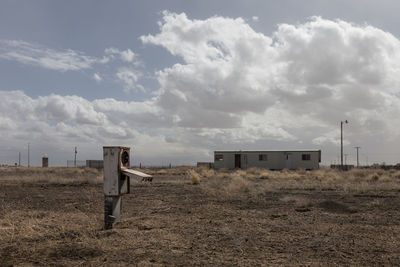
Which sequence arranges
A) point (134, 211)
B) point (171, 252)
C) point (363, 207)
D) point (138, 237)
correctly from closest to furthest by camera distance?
point (171, 252) < point (138, 237) < point (134, 211) < point (363, 207)

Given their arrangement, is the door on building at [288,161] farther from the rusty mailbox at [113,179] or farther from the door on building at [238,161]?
the rusty mailbox at [113,179]

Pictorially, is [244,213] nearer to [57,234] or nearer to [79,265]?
[57,234]

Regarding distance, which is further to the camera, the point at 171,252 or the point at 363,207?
the point at 363,207

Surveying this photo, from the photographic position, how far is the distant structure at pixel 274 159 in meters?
52.0

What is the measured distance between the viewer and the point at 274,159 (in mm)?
52375

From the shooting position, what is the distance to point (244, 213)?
31.8 feet

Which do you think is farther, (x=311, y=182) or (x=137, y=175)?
(x=311, y=182)

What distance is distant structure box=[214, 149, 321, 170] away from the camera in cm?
5200

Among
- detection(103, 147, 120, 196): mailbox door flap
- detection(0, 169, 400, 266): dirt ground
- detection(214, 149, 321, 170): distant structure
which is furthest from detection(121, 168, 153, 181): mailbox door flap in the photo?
detection(214, 149, 321, 170): distant structure

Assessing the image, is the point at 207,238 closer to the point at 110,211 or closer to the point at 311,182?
the point at 110,211

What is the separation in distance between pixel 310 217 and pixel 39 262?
20.4ft

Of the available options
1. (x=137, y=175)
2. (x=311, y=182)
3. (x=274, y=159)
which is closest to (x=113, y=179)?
(x=137, y=175)

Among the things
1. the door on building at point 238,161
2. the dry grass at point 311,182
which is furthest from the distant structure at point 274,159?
the dry grass at point 311,182

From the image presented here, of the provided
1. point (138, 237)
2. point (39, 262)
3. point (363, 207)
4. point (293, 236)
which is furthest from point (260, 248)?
point (363, 207)
